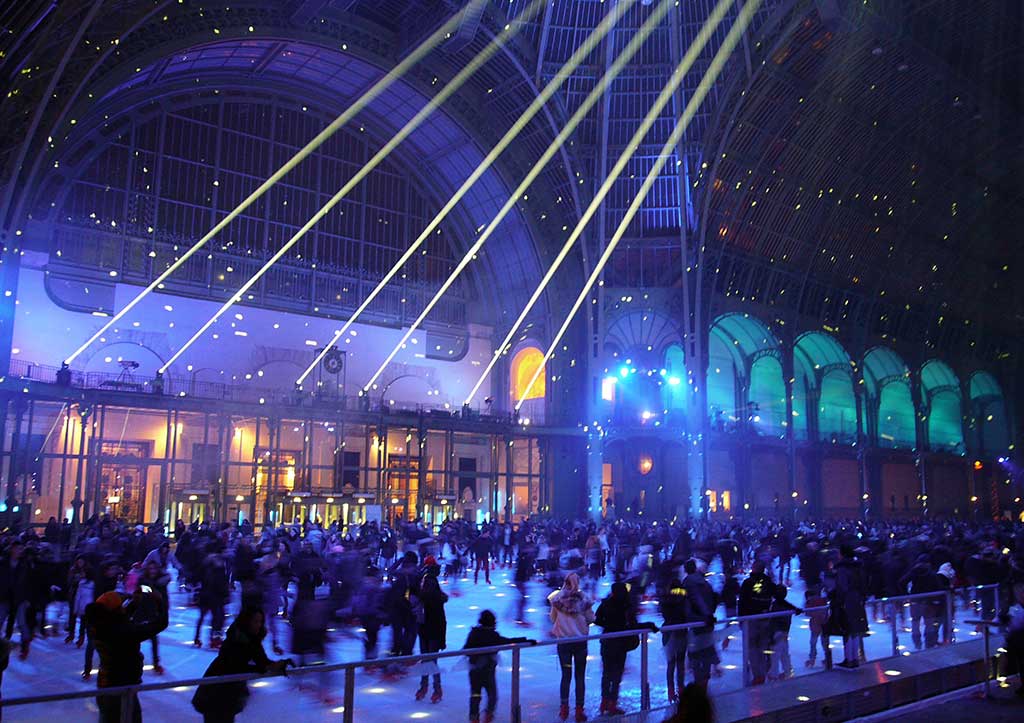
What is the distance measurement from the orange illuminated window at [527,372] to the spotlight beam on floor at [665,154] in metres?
0.33

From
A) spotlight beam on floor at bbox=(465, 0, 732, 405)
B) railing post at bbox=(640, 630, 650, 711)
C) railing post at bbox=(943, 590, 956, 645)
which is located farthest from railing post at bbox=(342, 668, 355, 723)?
spotlight beam on floor at bbox=(465, 0, 732, 405)

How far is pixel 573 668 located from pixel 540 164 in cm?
3590

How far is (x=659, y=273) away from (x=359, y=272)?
14862 millimetres

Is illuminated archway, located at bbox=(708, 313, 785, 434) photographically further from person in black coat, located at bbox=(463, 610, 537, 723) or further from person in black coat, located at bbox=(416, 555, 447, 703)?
person in black coat, located at bbox=(463, 610, 537, 723)

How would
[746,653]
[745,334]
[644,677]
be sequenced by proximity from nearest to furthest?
[644,677]
[746,653]
[745,334]

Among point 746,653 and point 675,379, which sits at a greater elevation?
point 675,379

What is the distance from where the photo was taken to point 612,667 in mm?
7559

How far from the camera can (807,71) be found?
39469 mm

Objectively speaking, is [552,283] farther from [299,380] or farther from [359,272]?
[299,380]

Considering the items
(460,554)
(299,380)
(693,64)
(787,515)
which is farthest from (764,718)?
(787,515)

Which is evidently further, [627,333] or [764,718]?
[627,333]

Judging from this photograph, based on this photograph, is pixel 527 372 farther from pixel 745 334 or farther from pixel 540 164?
pixel 745 334

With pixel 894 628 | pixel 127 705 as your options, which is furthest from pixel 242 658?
pixel 894 628

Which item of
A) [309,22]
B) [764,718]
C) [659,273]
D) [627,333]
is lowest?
[764,718]
